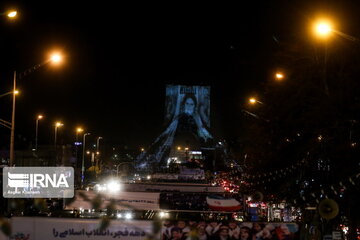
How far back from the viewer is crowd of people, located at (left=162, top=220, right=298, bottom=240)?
18.7m

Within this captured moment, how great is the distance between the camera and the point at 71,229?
18547 mm

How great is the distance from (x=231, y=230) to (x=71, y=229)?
5.46 m

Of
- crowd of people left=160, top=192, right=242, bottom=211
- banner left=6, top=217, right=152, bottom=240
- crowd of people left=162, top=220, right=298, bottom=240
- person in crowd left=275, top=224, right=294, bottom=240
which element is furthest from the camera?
crowd of people left=160, top=192, right=242, bottom=211

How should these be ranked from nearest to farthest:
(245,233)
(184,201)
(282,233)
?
(245,233)
(282,233)
(184,201)

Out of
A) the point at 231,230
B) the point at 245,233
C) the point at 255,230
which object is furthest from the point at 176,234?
the point at 255,230

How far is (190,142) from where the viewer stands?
18388 cm

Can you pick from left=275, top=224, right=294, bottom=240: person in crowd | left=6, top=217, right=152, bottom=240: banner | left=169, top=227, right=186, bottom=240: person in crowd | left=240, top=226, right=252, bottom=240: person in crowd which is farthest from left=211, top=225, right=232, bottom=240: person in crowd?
left=6, top=217, right=152, bottom=240: banner

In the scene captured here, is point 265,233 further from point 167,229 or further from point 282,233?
point 167,229

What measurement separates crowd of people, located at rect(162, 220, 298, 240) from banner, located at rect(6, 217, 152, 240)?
42.8 inches

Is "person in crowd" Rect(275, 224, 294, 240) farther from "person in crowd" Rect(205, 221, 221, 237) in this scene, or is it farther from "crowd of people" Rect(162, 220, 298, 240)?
"person in crowd" Rect(205, 221, 221, 237)

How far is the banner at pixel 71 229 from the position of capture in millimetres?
18141

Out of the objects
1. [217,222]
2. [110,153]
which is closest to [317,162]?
[217,222]

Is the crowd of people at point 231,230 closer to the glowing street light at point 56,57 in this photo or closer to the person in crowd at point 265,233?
the person in crowd at point 265,233

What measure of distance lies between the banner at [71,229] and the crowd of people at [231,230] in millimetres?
1086
